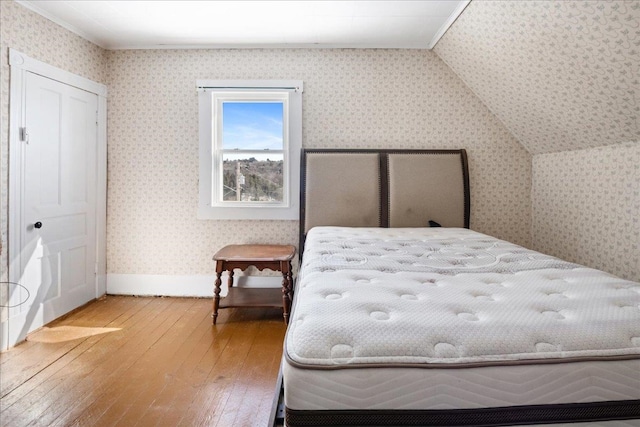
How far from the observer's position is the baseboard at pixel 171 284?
147 inches

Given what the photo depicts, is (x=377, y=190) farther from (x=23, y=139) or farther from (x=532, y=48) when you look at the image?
(x=23, y=139)

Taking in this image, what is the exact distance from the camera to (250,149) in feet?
12.5

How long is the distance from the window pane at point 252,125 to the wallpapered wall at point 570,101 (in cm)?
166

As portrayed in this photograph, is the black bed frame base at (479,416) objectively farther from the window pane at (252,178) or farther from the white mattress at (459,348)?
the window pane at (252,178)

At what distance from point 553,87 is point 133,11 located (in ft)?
10.2

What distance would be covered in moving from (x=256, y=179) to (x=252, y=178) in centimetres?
4

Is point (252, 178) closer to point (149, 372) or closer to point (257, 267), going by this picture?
point (257, 267)

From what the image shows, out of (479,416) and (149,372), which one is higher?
(479,416)

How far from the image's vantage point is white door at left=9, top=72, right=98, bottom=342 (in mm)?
2871

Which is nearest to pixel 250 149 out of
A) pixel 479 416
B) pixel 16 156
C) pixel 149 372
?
pixel 16 156

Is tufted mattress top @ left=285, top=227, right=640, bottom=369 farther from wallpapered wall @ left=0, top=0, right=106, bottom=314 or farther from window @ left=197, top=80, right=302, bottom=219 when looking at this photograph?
wallpapered wall @ left=0, top=0, right=106, bottom=314

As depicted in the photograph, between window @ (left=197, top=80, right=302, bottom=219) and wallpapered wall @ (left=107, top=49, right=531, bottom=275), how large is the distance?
100mm

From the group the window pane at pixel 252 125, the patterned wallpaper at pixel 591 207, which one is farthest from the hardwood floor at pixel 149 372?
the patterned wallpaper at pixel 591 207

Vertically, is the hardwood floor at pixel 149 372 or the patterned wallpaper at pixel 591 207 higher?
the patterned wallpaper at pixel 591 207
